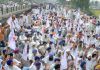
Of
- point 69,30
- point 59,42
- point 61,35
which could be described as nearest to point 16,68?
point 59,42

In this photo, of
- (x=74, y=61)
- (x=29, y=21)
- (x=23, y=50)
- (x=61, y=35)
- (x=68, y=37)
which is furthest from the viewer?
(x=29, y=21)

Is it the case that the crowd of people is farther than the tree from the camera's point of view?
No

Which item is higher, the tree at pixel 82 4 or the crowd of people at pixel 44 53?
the crowd of people at pixel 44 53

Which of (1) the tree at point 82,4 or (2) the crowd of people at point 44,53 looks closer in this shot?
(2) the crowd of people at point 44,53

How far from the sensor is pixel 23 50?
16.4 metres

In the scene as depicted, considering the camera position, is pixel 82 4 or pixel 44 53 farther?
pixel 82 4

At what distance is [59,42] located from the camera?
19.0 metres

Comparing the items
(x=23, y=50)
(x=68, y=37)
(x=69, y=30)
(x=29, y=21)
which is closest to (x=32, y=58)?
(x=23, y=50)

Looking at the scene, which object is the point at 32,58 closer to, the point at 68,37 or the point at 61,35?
the point at 68,37

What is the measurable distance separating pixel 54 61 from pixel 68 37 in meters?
6.87

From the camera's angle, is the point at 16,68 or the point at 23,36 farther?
the point at 23,36

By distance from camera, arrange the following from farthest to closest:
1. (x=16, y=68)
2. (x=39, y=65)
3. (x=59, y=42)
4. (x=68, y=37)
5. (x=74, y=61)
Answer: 1. (x=68, y=37)
2. (x=59, y=42)
3. (x=74, y=61)
4. (x=39, y=65)
5. (x=16, y=68)

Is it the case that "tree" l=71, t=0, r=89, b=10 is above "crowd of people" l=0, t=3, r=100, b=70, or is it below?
below

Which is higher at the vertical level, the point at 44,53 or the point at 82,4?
the point at 44,53
